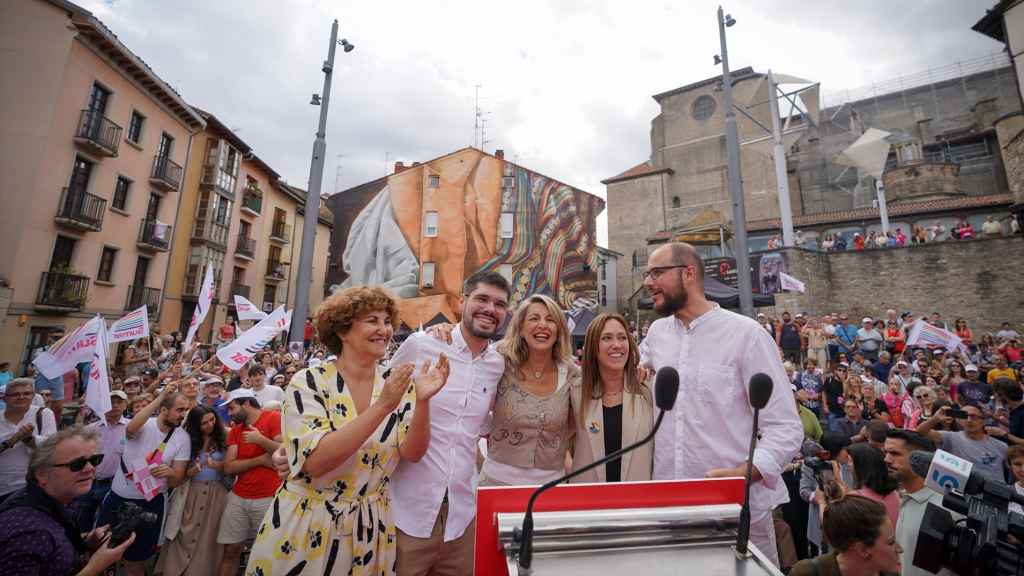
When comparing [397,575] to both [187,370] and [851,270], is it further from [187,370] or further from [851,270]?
[851,270]

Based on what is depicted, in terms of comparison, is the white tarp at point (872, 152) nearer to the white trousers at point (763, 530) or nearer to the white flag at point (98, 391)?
the white trousers at point (763, 530)

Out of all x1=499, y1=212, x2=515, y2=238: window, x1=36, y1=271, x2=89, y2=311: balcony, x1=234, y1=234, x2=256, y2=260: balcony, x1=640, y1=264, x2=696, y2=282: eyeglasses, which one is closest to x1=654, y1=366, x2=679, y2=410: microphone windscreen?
x1=640, y1=264, x2=696, y2=282: eyeglasses

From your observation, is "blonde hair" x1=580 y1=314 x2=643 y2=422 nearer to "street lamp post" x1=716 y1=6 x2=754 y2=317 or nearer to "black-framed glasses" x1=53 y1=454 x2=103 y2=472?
"black-framed glasses" x1=53 y1=454 x2=103 y2=472

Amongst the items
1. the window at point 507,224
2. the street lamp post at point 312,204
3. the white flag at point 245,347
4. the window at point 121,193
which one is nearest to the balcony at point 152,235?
the window at point 121,193

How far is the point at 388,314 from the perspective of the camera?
2.67 metres

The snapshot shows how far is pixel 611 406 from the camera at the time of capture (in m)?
2.86

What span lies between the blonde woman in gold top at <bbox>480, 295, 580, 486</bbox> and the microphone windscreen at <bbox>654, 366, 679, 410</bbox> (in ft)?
4.57

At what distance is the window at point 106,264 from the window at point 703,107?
38461mm

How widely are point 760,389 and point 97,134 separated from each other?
24.4 metres

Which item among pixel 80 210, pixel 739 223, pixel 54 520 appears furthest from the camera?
pixel 80 210

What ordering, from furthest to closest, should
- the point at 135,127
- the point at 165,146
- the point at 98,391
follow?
the point at 165,146 < the point at 135,127 < the point at 98,391

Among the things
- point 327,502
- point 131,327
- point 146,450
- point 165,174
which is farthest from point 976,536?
point 165,174

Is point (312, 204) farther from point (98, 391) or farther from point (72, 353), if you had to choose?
point (98, 391)

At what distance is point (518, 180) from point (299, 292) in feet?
78.2
